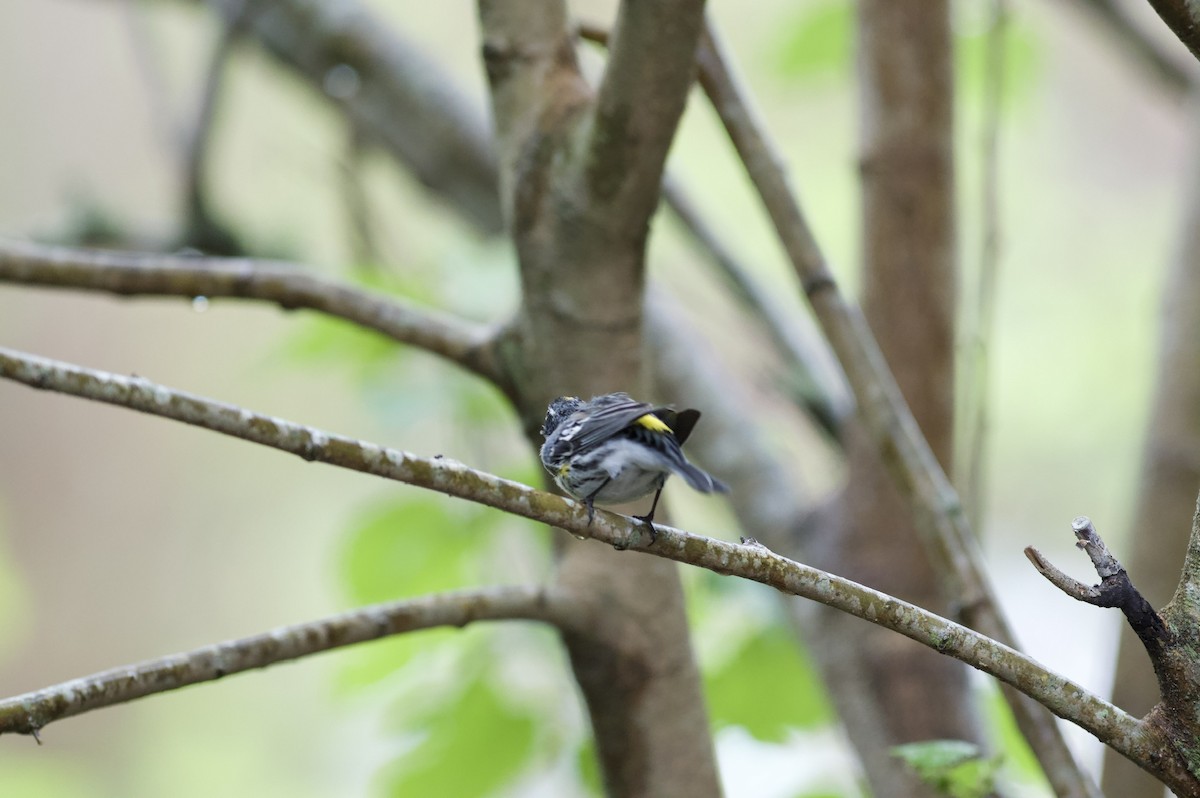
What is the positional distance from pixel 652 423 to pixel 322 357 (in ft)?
3.45

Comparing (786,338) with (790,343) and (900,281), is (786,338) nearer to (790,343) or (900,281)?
(790,343)

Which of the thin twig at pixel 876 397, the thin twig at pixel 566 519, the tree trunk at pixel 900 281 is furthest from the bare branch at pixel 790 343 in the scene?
the thin twig at pixel 566 519

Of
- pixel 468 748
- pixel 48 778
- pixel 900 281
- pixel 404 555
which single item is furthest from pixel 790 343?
pixel 48 778

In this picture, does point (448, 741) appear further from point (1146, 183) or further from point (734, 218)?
point (1146, 183)

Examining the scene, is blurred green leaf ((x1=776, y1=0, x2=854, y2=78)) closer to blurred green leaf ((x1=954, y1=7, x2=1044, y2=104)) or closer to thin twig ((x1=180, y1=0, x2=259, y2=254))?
blurred green leaf ((x1=954, y1=7, x2=1044, y2=104))

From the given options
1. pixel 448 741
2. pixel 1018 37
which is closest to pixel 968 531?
pixel 448 741

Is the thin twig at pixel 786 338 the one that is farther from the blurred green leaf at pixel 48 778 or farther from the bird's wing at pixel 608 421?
the blurred green leaf at pixel 48 778

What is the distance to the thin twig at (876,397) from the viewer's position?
1.28m

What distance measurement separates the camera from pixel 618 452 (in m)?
0.95

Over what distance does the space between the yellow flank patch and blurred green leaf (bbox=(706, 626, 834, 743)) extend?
83 cm

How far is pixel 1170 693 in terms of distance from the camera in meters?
0.84

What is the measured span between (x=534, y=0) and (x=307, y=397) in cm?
310

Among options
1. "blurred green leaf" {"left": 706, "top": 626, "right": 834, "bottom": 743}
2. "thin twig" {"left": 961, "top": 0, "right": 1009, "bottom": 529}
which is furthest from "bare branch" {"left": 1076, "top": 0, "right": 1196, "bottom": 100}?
"blurred green leaf" {"left": 706, "top": 626, "right": 834, "bottom": 743}

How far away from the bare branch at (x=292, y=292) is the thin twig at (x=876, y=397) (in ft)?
1.30
